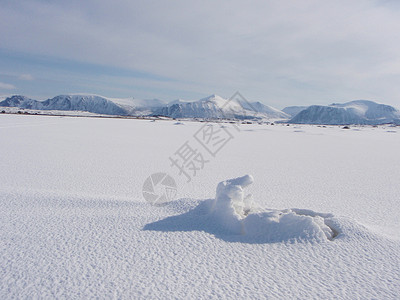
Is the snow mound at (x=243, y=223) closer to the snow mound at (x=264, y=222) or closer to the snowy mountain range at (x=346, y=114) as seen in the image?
the snow mound at (x=264, y=222)

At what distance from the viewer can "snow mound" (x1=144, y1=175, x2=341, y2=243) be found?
2350 millimetres

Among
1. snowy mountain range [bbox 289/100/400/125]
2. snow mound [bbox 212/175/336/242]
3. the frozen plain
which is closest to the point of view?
the frozen plain

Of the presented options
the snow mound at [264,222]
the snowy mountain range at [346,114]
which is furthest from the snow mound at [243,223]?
the snowy mountain range at [346,114]

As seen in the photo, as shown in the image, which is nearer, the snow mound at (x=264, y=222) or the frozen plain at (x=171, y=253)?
the frozen plain at (x=171, y=253)

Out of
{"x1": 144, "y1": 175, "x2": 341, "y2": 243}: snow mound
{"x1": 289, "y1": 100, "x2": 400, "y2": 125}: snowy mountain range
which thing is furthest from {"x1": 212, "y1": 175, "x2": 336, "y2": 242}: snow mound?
{"x1": 289, "y1": 100, "x2": 400, "y2": 125}: snowy mountain range

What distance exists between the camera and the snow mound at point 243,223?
235 cm

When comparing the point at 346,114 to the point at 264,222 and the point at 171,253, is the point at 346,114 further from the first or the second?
the point at 171,253

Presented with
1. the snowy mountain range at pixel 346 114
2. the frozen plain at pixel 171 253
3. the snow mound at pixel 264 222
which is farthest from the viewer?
the snowy mountain range at pixel 346 114

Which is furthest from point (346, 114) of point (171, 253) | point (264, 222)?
point (171, 253)

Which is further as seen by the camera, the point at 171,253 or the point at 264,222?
the point at 264,222

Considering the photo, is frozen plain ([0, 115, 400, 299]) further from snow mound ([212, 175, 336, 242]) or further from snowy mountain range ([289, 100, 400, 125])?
snowy mountain range ([289, 100, 400, 125])

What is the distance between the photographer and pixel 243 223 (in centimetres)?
252

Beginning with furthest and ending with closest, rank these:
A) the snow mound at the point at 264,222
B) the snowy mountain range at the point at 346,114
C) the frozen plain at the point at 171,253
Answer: the snowy mountain range at the point at 346,114, the snow mound at the point at 264,222, the frozen plain at the point at 171,253

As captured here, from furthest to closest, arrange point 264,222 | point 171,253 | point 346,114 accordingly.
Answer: point 346,114, point 264,222, point 171,253
